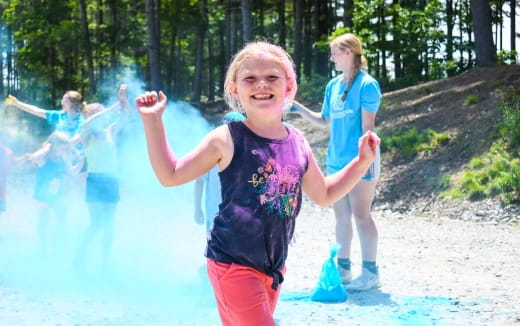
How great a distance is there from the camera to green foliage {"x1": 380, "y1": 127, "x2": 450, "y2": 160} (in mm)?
12227

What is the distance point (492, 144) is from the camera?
11219 millimetres

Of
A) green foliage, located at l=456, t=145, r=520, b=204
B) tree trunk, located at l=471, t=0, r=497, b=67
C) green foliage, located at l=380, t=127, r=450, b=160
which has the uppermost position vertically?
tree trunk, located at l=471, t=0, r=497, b=67

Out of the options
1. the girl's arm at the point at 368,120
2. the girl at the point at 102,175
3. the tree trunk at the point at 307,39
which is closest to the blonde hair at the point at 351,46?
the girl's arm at the point at 368,120

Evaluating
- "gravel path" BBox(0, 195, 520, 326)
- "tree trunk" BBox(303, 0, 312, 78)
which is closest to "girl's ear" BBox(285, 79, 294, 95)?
"gravel path" BBox(0, 195, 520, 326)

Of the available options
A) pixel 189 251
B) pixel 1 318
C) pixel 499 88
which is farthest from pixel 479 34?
pixel 1 318

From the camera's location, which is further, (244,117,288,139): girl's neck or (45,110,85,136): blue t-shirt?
(45,110,85,136): blue t-shirt

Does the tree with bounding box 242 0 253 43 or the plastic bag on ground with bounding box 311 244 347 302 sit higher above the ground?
the tree with bounding box 242 0 253 43

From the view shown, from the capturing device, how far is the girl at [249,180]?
91.0 inches

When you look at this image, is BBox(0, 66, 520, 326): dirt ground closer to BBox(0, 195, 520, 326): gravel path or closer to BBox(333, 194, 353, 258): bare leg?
BBox(0, 195, 520, 326): gravel path

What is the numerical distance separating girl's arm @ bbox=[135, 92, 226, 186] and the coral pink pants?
35cm

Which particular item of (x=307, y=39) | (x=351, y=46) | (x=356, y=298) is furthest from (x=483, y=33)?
(x=307, y=39)

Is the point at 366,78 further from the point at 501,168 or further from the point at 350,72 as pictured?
the point at 501,168

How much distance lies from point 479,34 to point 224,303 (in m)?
15.2

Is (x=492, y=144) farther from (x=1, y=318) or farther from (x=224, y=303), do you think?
(x=224, y=303)
